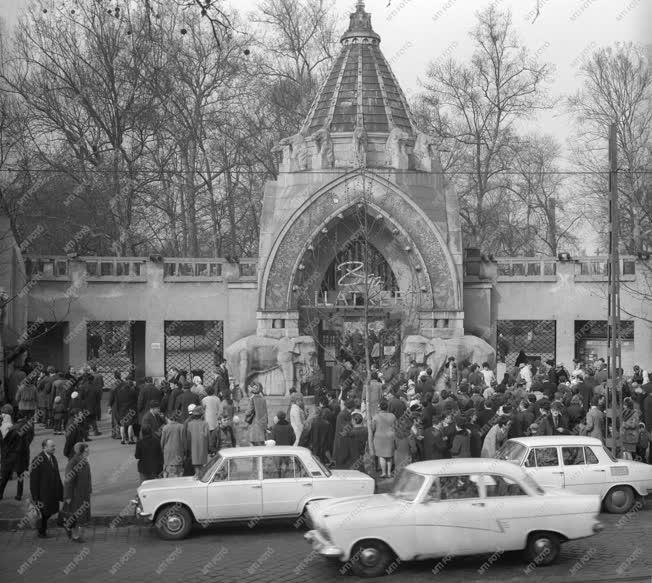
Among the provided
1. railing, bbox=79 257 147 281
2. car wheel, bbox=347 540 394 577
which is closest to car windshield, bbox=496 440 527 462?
car wheel, bbox=347 540 394 577

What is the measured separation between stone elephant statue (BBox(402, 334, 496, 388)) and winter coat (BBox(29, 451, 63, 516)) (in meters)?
14.9

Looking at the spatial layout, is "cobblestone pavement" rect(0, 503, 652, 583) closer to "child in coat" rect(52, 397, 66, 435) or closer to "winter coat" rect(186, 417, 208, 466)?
"winter coat" rect(186, 417, 208, 466)

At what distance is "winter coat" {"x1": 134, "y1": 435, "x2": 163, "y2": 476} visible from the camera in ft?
54.5

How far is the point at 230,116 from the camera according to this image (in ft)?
141

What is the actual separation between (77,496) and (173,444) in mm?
2847

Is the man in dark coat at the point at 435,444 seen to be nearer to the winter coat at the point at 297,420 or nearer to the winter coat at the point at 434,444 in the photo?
the winter coat at the point at 434,444

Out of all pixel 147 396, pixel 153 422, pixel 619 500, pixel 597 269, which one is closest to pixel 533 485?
pixel 619 500

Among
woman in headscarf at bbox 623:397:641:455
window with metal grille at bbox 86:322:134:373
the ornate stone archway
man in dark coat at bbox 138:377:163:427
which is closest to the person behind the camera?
woman in headscarf at bbox 623:397:641:455

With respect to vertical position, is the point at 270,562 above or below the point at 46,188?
below

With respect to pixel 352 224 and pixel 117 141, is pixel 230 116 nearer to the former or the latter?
pixel 117 141

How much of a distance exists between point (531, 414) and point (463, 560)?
213 inches

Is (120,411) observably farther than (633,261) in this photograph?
No

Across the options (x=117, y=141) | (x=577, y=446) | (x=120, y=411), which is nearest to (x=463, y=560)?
(x=577, y=446)

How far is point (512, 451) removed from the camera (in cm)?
1559
